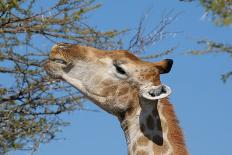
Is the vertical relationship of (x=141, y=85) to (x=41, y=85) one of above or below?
above

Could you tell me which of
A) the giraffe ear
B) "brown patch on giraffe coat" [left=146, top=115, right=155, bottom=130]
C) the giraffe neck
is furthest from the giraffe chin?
the giraffe ear

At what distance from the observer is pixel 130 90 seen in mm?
8664

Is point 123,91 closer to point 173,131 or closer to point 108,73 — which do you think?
point 108,73

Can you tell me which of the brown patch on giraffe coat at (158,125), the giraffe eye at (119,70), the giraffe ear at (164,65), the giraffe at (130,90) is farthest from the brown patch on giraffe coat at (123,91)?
the brown patch on giraffe coat at (158,125)

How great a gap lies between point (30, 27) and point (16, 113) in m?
2.27

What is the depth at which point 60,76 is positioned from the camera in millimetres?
A: 9195

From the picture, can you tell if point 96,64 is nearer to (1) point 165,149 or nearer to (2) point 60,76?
(2) point 60,76

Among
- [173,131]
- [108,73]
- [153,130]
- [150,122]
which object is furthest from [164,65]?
[173,131]

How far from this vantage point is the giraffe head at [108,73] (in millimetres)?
8570

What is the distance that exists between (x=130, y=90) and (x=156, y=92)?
2.38 ft

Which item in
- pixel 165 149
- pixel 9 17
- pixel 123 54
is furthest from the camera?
pixel 9 17

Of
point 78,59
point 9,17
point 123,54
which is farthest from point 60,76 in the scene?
point 9,17

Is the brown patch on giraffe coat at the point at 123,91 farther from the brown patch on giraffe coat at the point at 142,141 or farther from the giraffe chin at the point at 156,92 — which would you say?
the brown patch on giraffe coat at the point at 142,141

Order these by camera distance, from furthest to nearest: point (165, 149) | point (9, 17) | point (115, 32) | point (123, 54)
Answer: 1. point (115, 32)
2. point (9, 17)
3. point (123, 54)
4. point (165, 149)
